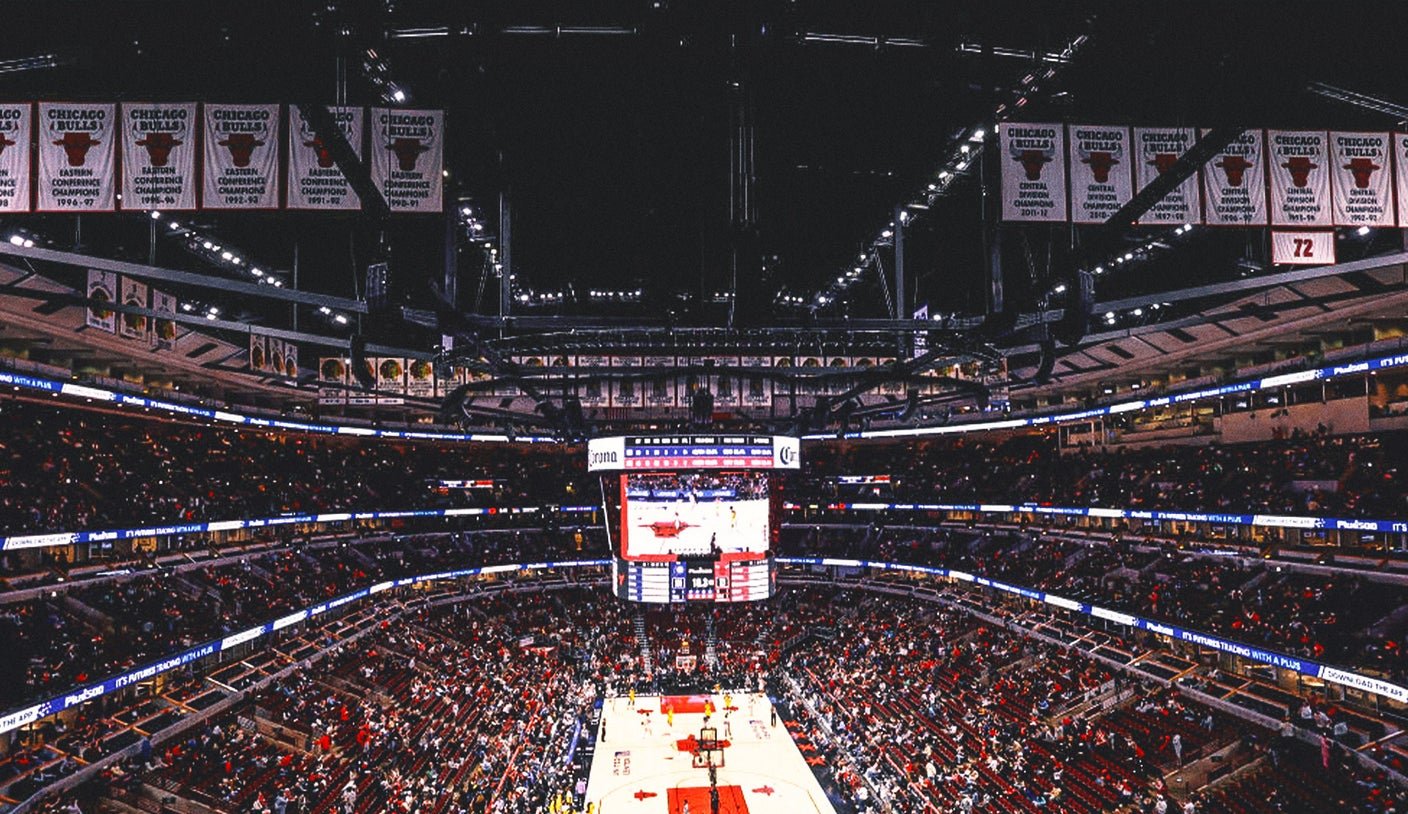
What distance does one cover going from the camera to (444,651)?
31.3 meters

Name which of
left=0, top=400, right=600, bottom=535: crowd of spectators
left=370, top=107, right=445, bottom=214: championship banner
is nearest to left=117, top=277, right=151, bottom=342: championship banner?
left=0, top=400, right=600, bottom=535: crowd of spectators

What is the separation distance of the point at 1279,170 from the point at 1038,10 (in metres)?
3.35

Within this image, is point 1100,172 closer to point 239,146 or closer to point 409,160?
point 409,160

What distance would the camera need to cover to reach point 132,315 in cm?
1471

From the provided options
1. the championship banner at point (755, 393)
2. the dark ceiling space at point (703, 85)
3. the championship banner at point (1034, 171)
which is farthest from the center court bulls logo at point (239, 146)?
the championship banner at point (755, 393)

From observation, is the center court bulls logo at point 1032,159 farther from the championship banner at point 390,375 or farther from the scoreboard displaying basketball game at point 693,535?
the scoreboard displaying basketball game at point 693,535

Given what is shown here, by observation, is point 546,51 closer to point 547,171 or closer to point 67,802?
point 547,171

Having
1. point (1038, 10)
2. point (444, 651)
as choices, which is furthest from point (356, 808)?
point (1038, 10)

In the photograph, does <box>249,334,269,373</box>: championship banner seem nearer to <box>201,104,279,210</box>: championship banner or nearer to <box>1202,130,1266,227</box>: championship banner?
<box>201,104,279,210</box>: championship banner

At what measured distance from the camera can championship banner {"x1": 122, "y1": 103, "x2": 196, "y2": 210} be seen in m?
8.16

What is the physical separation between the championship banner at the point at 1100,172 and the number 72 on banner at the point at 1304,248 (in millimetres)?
2694

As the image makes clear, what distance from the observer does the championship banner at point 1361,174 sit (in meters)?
9.40

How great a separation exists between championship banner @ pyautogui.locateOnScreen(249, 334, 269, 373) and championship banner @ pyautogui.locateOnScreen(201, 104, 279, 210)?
1036 centimetres

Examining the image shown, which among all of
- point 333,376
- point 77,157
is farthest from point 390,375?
point 77,157
